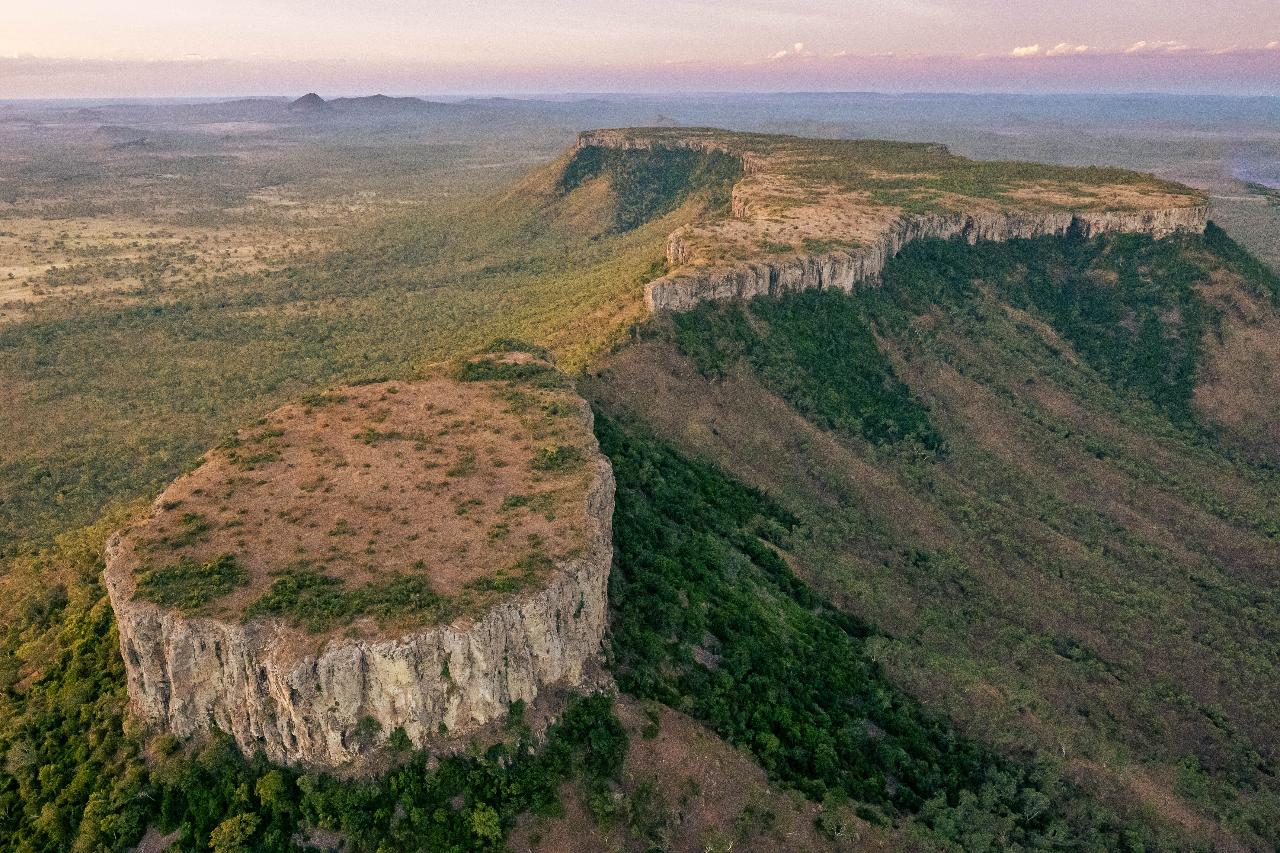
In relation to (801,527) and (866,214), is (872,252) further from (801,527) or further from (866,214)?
(801,527)

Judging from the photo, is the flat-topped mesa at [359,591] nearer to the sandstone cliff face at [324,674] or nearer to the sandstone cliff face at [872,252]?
the sandstone cliff face at [324,674]

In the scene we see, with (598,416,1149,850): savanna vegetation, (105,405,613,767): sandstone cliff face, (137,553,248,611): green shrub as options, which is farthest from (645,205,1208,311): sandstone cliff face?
(137,553,248,611): green shrub

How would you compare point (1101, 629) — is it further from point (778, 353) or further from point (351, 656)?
point (351, 656)

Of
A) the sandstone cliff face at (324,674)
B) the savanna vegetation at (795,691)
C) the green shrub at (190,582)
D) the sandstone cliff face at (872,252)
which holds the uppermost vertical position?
the sandstone cliff face at (872,252)

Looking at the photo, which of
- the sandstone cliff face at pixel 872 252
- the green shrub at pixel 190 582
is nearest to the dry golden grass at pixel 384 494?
the green shrub at pixel 190 582

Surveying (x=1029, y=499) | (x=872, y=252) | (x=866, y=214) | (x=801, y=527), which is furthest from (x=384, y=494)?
(x=866, y=214)

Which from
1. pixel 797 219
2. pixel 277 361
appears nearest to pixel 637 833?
pixel 797 219

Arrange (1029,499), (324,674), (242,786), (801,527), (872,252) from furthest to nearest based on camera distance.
Result: (872,252), (1029,499), (801,527), (242,786), (324,674)
